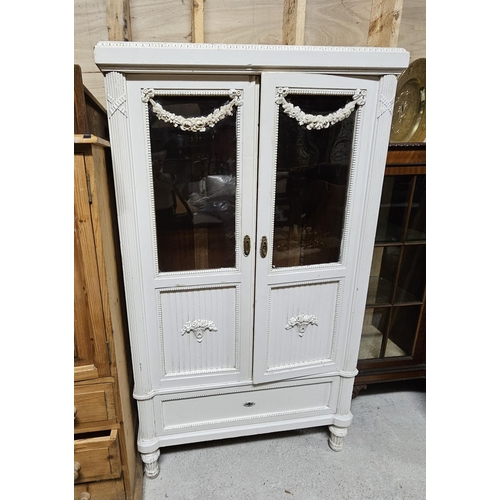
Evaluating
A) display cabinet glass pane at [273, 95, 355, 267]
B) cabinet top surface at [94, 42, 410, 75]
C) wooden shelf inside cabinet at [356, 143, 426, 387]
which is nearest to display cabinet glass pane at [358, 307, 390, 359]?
wooden shelf inside cabinet at [356, 143, 426, 387]

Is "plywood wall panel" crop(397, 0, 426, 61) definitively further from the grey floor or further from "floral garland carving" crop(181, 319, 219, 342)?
the grey floor

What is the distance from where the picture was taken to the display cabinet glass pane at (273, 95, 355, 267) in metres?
1.02

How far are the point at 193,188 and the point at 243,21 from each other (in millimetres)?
830

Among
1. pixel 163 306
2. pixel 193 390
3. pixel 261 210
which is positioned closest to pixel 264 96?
pixel 261 210

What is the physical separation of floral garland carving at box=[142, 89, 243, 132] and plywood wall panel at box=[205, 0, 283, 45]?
2.01 feet

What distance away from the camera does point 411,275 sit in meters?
1.51

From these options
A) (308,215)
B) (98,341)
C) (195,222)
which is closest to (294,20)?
(308,215)

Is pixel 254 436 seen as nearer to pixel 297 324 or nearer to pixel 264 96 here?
pixel 297 324

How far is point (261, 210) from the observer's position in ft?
3.45

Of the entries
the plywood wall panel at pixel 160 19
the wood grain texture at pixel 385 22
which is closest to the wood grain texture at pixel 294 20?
the wood grain texture at pixel 385 22

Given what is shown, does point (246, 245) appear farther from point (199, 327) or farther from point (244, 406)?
point (244, 406)

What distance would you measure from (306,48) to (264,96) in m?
0.18

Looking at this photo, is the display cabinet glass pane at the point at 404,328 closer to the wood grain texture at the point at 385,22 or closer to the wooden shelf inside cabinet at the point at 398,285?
the wooden shelf inside cabinet at the point at 398,285

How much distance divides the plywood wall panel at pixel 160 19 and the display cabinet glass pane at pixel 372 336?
1.51m
